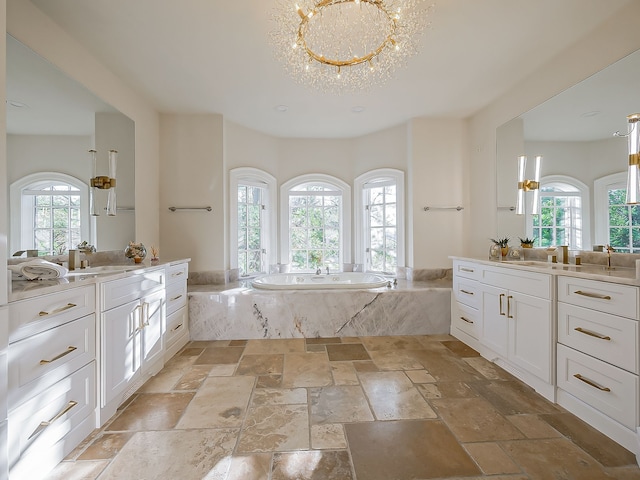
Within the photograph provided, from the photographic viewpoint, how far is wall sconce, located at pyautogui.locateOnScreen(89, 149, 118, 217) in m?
2.38

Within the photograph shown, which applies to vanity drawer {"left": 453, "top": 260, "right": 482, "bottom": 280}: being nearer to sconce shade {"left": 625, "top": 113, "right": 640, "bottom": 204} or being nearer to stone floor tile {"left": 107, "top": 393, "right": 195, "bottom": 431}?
sconce shade {"left": 625, "top": 113, "right": 640, "bottom": 204}

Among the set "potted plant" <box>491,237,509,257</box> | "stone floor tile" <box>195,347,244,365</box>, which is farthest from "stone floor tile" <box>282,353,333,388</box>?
"potted plant" <box>491,237,509,257</box>

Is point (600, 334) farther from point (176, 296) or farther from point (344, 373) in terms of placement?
point (176, 296)

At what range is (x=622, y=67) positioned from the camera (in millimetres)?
2014

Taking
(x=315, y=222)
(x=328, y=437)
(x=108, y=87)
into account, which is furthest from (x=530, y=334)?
(x=108, y=87)

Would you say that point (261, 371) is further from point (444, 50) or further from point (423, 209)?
point (444, 50)

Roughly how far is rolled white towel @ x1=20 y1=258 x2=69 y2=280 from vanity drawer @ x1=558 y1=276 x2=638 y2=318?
3.00m

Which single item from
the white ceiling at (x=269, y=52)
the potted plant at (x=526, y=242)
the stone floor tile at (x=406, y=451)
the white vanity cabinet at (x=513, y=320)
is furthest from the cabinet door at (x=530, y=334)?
the white ceiling at (x=269, y=52)

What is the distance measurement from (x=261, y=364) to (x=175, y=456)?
1.06 metres

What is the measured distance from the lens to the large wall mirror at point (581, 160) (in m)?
2.02

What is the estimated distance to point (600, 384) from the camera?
5.50 ft

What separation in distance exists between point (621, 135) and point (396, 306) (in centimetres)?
220

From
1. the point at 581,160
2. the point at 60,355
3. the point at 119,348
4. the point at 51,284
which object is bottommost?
the point at 119,348

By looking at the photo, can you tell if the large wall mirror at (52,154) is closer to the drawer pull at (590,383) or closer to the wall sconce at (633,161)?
the drawer pull at (590,383)
